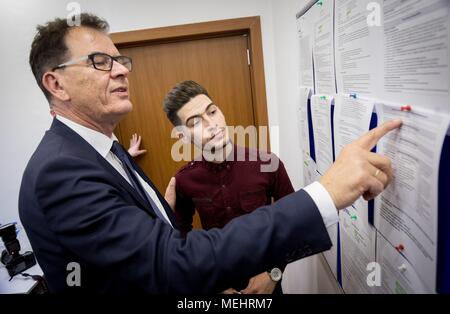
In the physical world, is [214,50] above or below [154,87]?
above

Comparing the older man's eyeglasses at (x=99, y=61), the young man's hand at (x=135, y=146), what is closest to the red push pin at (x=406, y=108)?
the older man's eyeglasses at (x=99, y=61)

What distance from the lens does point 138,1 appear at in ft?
5.77

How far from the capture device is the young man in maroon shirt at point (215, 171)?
111 cm

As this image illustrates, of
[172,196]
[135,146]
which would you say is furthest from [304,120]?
[135,146]

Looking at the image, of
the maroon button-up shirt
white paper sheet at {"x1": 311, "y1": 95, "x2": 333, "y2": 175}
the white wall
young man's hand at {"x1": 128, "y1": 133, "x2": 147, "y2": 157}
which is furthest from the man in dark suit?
young man's hand at {"x1": 128, "y1": 133, "x2": 147, "y2": 157}

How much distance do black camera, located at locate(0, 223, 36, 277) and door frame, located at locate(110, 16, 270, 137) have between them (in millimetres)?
1384

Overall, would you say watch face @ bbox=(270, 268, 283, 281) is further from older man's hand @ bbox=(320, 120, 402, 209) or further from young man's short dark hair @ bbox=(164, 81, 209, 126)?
young man's short dark hair @ bbox=(164, 81, 209, 126)

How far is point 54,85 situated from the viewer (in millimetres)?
752

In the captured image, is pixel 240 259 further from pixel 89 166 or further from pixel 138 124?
pixel 138 124

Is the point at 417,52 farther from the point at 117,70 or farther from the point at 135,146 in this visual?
the point at 135,146

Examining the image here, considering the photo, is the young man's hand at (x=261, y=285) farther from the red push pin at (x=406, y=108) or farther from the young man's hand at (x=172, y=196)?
the red push pin at (x=406, y=108)

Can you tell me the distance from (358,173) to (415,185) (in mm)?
112
